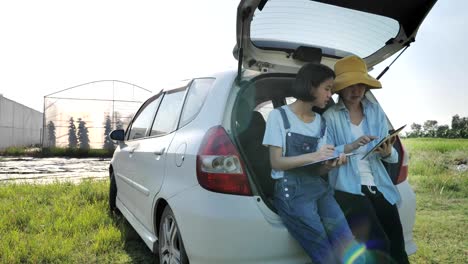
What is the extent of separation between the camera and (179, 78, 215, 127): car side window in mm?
2781

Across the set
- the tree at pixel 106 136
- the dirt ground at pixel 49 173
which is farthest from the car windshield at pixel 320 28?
the tree at pixel 106 136

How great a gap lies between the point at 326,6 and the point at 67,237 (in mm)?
3490

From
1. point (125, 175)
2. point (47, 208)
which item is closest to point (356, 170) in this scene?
point (125, 175)

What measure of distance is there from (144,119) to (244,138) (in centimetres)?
197

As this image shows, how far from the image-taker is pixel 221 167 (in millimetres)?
2258

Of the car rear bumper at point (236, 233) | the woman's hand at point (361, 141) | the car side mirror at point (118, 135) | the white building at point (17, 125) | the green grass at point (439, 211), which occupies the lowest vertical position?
the green grass at point (439, 211)

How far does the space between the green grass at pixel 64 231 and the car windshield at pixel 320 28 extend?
2349 mm

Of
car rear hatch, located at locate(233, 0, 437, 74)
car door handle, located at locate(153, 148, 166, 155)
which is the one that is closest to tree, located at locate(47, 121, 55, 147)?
car door handle, located at locate(153, 148, 166, 155)

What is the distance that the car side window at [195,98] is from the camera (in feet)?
9.12

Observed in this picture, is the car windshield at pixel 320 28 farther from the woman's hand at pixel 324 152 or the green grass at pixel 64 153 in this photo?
the green grass at pixel 64 153

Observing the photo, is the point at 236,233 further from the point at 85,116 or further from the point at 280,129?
the point at 85,116

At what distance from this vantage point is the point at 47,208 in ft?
18.3

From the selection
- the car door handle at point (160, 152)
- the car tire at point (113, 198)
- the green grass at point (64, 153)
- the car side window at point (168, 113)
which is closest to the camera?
the car door handle at point (160, 152)

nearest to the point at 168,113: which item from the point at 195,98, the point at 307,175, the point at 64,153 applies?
the point at 195,98
